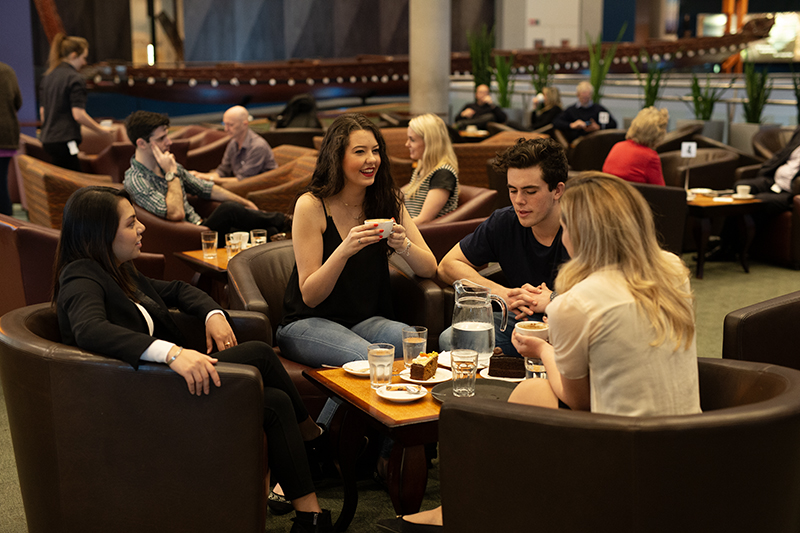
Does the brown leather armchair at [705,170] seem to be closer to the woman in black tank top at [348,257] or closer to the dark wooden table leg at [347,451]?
the woman in black tank top at [348,257]

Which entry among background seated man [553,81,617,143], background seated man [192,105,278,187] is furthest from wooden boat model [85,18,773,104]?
background seated man [192,105,278,187]

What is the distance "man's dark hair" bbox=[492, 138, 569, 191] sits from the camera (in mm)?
2707

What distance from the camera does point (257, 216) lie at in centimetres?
441

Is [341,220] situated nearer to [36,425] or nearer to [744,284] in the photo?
[36,425]

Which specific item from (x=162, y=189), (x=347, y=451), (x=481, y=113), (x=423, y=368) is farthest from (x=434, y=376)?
(x=481, y=113)

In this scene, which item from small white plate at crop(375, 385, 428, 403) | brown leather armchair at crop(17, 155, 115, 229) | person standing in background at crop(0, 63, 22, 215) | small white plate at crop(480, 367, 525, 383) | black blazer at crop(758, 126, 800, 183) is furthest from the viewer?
person standing in background at crop(0, 63, 22, 215)

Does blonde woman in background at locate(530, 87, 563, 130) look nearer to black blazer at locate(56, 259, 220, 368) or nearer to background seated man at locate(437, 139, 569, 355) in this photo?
background seated man at locate(437, 139, 569, 355)

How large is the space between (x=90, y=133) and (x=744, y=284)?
274 inches

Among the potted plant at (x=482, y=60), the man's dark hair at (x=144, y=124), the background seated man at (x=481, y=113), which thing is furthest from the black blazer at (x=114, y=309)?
the potted plant at (x=482, y=60)

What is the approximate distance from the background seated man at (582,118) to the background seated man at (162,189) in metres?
5.50

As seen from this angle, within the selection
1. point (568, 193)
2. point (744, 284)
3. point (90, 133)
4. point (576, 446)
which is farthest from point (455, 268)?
point (90, 133)

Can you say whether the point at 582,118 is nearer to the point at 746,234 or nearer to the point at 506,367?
the point at 746,234

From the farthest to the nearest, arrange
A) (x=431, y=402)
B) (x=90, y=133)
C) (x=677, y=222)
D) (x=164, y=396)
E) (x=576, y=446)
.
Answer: (x=90, y=133) < (x=677, y=222) < (x=431, y=402) < (x=164, y=396) < (x=576, y=446)

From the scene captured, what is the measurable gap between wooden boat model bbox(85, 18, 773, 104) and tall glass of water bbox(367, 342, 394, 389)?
10.9 metres
